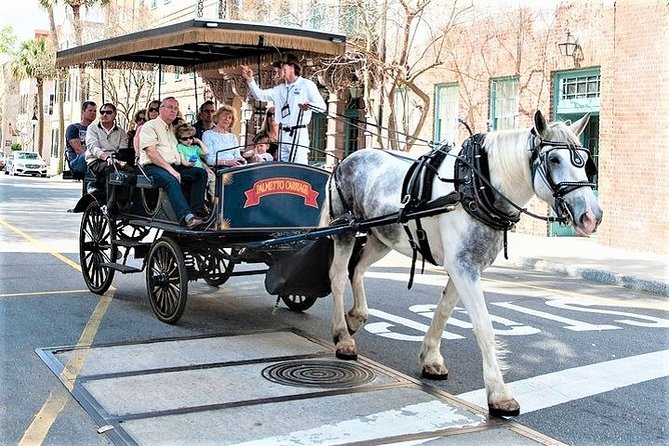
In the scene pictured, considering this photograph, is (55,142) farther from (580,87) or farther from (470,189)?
(470,189)

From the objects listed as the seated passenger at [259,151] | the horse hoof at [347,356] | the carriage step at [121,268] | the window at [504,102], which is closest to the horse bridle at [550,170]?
the horse hoof at [347,356]

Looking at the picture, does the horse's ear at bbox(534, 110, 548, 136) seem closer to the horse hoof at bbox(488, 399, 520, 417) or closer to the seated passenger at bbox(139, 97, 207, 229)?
the horse hoof at bbox(488, 399, 520, 417)

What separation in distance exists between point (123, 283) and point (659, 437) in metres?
7.44

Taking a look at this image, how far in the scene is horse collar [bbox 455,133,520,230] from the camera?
210 inches

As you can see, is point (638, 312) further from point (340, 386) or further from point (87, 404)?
point (87, 404)

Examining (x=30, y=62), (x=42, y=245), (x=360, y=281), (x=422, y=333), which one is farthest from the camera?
(x=30, y=62)

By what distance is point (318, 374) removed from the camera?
6.16 m

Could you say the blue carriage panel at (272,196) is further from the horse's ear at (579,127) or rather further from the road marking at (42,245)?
the road marking at (42,245)

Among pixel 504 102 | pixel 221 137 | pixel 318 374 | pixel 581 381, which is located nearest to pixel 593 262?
pixel 504 102

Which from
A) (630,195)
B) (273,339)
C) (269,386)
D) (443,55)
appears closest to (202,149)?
(273,339)

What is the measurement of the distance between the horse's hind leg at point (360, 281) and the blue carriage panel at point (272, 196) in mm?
822

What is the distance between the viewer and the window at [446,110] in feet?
70.6

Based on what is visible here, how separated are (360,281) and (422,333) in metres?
1.08

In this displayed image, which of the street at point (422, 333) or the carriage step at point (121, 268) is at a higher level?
the carriage step at point (121, 268)
